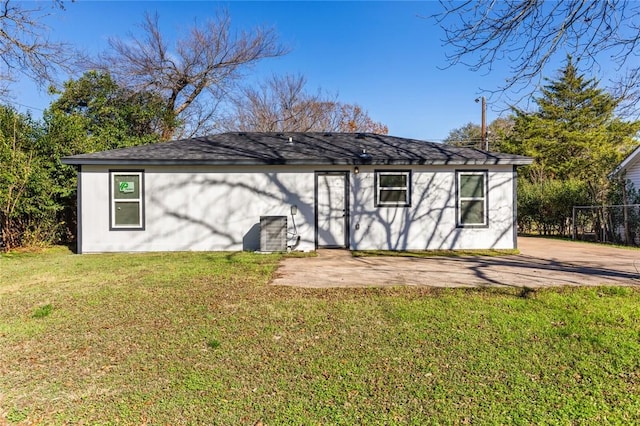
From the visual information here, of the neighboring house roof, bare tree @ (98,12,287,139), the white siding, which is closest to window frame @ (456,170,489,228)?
the neighboring house roof

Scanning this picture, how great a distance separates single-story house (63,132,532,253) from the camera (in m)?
8.91

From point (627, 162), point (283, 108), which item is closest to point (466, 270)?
point (627, 162)

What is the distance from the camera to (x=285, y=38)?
21.6 metres

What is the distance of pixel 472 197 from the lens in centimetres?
929

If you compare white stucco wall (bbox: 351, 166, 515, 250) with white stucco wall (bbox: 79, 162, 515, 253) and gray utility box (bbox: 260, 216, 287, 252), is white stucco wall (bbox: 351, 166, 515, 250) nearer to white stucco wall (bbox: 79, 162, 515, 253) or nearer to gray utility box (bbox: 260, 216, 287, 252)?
white stucco wall (bbox: 79, 162, 515, 253)

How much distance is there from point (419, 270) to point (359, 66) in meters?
14.5

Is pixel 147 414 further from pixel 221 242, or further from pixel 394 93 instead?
pixel 394 93

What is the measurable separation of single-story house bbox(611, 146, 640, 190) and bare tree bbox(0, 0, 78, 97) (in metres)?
16.2

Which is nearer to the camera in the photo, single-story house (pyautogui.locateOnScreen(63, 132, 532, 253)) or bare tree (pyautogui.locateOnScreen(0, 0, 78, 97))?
bare tree (pyautogui.locateOnScreen(0, 0, 78, 97))

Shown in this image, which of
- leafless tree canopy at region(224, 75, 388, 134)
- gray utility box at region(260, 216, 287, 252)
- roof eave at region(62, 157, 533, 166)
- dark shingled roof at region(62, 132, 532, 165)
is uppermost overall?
leafless tree canopy at region(224, 75, 388, 134)

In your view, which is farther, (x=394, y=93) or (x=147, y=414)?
(x=394, y=93)

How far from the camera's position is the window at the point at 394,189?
30.3ft

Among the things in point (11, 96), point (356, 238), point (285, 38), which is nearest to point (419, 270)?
point (356, 238)

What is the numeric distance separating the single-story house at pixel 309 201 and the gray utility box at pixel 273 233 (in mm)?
273
